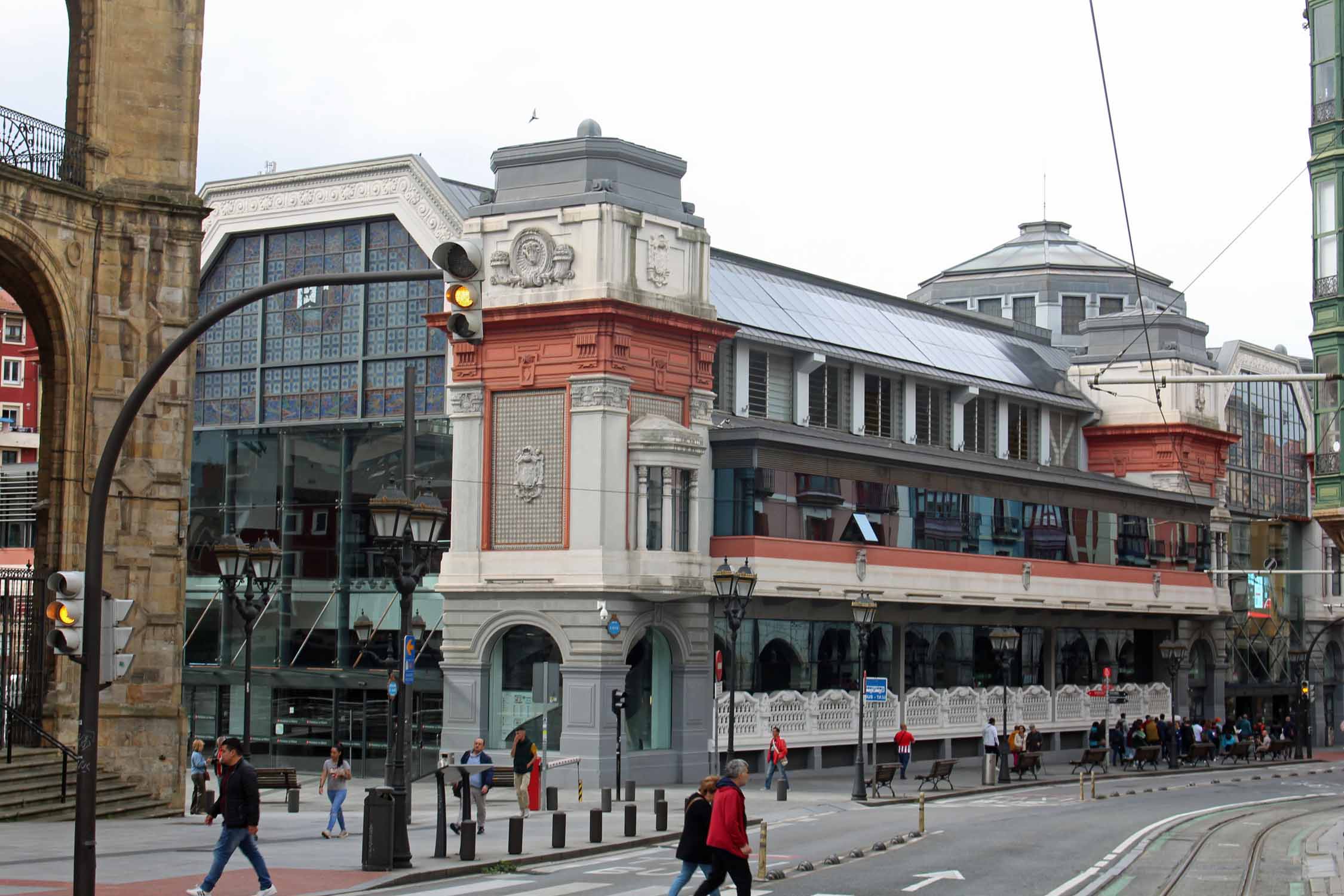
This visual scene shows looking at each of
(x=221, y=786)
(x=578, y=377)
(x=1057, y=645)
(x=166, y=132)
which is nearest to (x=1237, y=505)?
(x=1057, y=645)

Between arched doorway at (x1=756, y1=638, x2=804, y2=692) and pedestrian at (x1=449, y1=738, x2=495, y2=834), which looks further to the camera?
arched doorway at (x1=756, y1=638, x2=804, y2=692)

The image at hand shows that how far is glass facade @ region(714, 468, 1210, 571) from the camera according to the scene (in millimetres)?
49750

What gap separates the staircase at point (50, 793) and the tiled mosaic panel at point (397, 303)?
76.4 feet

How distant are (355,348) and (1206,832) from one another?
1197 inches

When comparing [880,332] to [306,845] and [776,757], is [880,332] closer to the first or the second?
[776,757]

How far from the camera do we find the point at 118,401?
31312 mm

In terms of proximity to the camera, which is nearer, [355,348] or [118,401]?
[118,401]

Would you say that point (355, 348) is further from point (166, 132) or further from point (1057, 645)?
point (1057, 645)

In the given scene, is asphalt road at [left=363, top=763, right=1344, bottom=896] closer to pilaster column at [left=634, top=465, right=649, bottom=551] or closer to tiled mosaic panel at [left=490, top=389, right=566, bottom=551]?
pilaster column at [left=634, top=465, right=649, bottom=551]

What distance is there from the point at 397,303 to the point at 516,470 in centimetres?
845

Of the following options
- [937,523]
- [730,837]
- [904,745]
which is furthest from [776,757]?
[730,837]

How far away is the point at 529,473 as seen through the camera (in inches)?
1890

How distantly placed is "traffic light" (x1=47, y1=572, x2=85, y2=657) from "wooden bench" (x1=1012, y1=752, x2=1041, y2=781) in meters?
38.2

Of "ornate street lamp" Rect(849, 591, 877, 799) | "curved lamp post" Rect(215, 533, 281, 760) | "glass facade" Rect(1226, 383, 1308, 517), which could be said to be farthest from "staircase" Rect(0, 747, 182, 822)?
"glass facade" Rect(1226, 383, 1308, 517)
